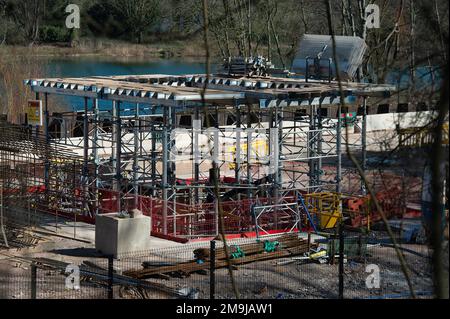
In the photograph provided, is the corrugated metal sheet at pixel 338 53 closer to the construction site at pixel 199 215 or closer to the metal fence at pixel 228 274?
the construction site at pixel 199 215

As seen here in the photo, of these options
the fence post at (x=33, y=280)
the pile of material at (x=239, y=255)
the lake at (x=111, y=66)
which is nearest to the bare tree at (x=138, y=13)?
the pile of material at (x=239, y=255)

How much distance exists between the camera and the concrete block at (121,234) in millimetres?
25000

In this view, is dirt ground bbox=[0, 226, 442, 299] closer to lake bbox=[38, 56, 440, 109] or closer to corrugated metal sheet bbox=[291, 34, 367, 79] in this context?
corrugated metal sheet bbox=[291, 34, 367, 79]

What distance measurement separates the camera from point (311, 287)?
22234 millimetres

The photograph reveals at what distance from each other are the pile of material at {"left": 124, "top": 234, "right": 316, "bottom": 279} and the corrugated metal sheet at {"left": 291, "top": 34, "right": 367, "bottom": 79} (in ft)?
24.9

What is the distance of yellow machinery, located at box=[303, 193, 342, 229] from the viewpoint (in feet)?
93.9

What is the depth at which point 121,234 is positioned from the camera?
25000 millimetres

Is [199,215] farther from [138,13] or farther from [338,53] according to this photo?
[138,13]

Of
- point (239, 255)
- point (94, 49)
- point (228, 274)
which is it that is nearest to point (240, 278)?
point (228, 274)

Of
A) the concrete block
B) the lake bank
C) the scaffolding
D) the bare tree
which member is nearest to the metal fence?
the concrete block

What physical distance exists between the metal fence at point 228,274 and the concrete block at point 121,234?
29cm

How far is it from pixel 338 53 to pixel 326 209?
556cm

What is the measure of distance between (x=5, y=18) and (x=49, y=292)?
1365 inches
